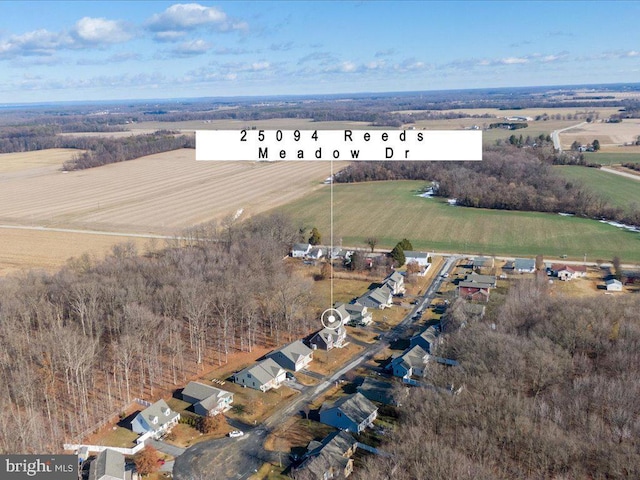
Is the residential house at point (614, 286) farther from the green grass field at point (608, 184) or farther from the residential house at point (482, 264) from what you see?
the green grass field at point (608, 184)

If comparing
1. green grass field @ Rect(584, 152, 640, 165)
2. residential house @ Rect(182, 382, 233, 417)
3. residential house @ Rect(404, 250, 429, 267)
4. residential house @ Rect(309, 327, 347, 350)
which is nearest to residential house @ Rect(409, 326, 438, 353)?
residential house @ Rect(309, 327, 347, 350)

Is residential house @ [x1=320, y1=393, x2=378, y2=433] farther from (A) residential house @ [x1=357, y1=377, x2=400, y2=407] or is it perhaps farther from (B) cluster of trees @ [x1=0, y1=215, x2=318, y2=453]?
(B) cluster of trees @ [x1=0, y1=215, x2=318, y2=453]

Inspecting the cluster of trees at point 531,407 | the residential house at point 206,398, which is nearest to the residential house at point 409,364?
the cluster of trees at point 531,407

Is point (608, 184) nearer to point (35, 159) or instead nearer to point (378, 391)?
point (378, 391)

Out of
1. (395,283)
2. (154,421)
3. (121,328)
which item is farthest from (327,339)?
(121,328)

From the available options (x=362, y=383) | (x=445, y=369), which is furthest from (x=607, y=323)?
(x=362, y=383)

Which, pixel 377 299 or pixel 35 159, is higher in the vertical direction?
pixel 35 159
